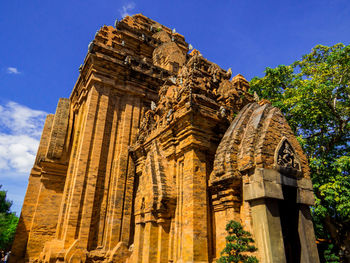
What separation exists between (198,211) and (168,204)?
46.3 inches

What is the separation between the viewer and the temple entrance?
6.39 metres

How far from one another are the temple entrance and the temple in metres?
0.02

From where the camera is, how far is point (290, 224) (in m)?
6.78

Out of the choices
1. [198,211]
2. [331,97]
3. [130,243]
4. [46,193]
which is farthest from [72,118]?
[331,97]

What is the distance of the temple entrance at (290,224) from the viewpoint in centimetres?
639

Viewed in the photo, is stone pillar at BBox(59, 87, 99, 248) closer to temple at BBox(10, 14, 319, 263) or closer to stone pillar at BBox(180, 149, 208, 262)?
temple at BBox(10, 14, 319, 263)

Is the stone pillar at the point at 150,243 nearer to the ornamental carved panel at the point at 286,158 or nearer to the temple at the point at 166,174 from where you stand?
the temple at the point at 166,174

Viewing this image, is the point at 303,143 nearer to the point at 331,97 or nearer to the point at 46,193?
the point at 331,97

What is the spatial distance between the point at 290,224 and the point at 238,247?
222 centimetres

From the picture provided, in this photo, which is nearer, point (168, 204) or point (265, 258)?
point (265, 258)

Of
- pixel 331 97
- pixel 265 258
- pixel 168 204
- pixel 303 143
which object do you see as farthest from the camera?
pixel 331 97

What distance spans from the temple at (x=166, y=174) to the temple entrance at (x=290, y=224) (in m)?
0.02

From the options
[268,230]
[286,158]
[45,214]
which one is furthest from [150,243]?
[45,214]

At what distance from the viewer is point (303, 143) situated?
12539mm
